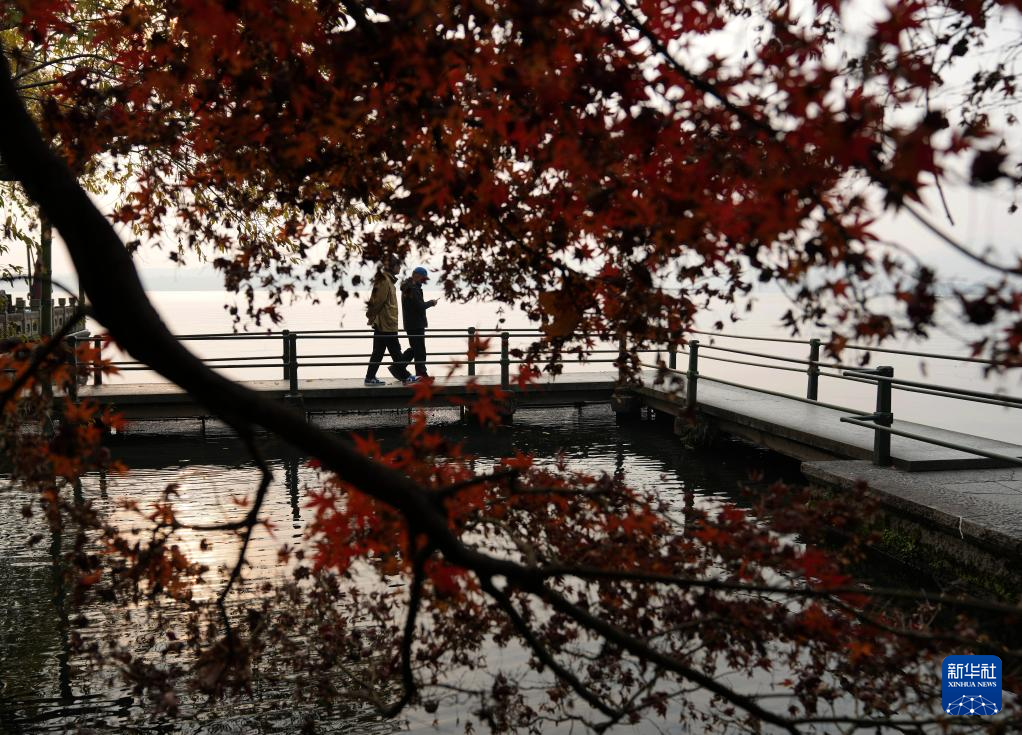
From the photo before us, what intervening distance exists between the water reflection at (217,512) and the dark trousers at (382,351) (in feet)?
2.75

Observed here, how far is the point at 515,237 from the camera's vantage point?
421 cm

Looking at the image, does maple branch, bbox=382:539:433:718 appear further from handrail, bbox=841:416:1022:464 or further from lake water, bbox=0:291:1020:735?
handrail, bbox=841:416:1022:464

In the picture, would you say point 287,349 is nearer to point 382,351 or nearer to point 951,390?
point 382,351

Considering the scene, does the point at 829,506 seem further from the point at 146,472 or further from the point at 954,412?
the point at 954,412

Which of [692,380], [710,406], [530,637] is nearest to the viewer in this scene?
[530,637]

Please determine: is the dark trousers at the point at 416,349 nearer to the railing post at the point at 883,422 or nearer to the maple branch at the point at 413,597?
the railing post at the point at 883,422

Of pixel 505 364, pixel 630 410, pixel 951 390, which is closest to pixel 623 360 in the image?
pixel 951 390

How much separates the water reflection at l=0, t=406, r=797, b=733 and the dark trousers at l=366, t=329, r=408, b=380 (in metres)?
0.84

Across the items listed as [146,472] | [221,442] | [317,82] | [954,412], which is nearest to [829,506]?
[317,82]

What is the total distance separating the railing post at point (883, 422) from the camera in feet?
26.8

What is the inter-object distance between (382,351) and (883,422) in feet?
28.2

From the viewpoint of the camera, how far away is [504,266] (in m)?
4.63

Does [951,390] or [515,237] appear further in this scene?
[951,390]

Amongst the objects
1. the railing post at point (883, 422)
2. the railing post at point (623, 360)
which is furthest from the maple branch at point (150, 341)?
the railing post at point (883, 422)
